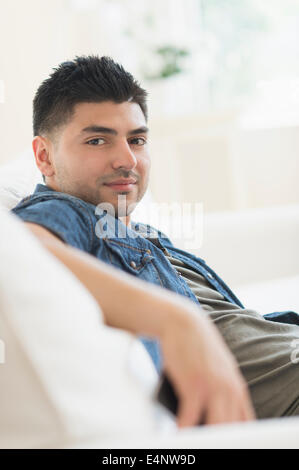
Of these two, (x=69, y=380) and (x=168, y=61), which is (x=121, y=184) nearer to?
(x=69, y=380)

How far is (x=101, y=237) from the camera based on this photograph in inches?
31.2

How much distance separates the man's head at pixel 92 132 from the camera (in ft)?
3.06

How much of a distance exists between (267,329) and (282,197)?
283cm

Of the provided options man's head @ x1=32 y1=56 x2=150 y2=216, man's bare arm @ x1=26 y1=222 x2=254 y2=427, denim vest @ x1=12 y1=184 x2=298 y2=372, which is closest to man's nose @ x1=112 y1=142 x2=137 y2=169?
man's head @ x1=32 y1=56 x2=150 y2=216

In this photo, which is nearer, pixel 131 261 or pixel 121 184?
pixel 131 261

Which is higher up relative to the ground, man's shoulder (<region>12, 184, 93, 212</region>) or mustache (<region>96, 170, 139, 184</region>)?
mustache (<region>96, 170, 139, 184</region>)

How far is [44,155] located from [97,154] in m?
0.15

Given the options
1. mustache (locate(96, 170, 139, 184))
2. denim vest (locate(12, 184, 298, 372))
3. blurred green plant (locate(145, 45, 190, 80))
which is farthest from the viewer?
blurred green plant (locate(145, 45, 190, 80))

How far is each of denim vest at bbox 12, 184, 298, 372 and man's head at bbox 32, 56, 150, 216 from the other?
7cm

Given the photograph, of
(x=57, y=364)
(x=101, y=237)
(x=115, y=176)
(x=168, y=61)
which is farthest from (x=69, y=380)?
(x=168, y=61)

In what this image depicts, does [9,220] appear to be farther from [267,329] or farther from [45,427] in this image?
[267,329]

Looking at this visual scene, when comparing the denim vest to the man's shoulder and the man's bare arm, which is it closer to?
the man's shoulder

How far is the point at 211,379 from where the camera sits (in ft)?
1.61

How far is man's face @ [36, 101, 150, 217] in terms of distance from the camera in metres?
0.93
